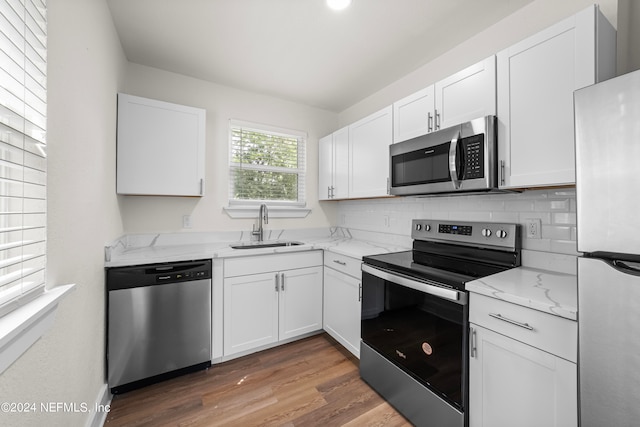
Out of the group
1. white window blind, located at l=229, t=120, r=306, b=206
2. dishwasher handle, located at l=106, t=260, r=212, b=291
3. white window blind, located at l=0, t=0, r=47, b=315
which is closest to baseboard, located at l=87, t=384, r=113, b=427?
dishwasher handle, located at l=106, t=260, r=212, b=291

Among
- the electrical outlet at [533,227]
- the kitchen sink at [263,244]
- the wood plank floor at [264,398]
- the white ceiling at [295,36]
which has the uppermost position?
the white ceiling at [295,36]

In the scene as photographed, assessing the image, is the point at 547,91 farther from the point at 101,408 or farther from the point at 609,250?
the point at 101,408

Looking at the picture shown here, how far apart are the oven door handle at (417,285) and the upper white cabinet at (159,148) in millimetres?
1670

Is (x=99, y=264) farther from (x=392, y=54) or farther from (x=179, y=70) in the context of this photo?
(x=392, y=54)

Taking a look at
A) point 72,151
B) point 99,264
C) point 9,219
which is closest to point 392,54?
point 72,151

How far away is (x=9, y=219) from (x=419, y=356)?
1.89 m

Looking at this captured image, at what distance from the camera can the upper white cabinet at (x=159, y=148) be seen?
6.91ft

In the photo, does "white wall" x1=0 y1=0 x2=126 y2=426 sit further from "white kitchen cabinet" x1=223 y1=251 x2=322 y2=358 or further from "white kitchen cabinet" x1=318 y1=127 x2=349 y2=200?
"white kitchen cabinet" x1=318 y1=127 x2=349 y2=200

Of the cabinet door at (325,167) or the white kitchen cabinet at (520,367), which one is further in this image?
the cabinet door at (325,167)

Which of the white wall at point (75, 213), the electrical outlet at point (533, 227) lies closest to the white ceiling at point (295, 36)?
the white wall at point (75, 213)

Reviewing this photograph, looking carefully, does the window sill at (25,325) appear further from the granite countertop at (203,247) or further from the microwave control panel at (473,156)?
the microwave control panel at (473,156)

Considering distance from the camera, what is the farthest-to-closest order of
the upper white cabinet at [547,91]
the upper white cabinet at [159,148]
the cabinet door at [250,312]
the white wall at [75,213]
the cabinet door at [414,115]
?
the cabinet door at [250,312]
the upper white cabinet at [159,148]
the cabinet door at [414,115]
the upper white cabinet at [547,91]
the white wall at [75,213]

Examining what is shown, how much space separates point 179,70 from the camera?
250cm

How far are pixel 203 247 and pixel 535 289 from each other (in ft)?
7.89
